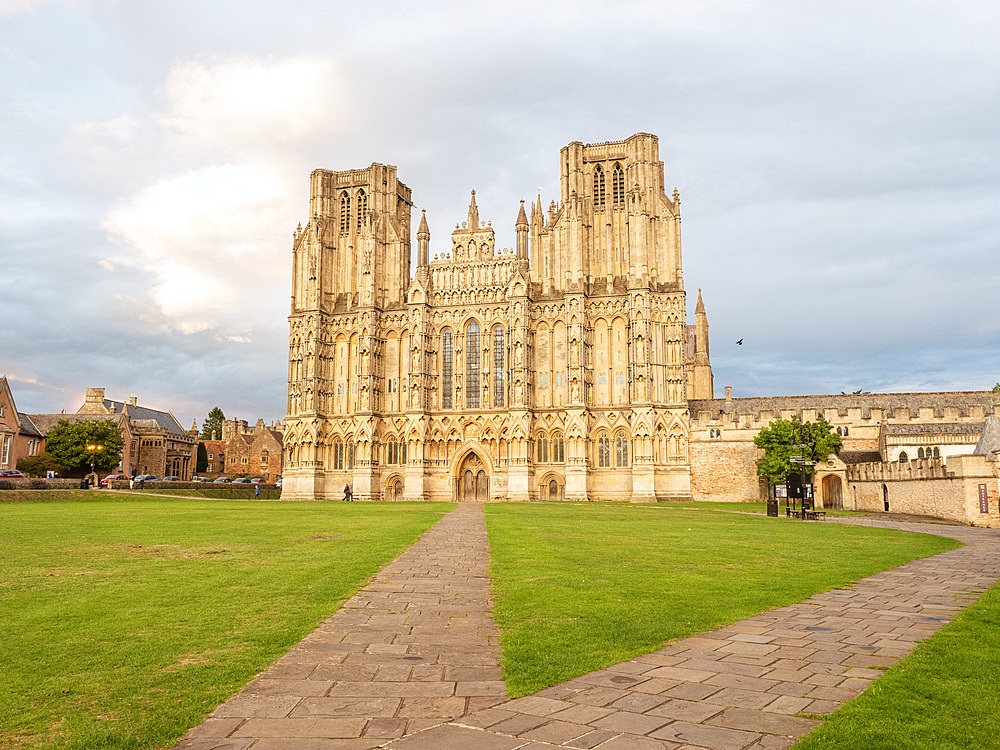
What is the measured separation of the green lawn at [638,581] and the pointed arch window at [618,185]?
48.0m

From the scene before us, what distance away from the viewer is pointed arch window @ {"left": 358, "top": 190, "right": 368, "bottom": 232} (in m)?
72.9

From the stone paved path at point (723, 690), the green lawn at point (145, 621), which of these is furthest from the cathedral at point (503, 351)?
the stone paved path at point (723, 690)

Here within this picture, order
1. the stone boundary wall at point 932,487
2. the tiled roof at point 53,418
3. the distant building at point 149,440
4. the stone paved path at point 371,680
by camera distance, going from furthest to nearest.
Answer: the distant building at point 149,440 < the tiled roof at point 53,418 < the stone boundary wall at point 932,487 < the stone paved path at point 371,680

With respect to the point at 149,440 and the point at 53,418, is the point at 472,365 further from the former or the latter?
the point at 53,418

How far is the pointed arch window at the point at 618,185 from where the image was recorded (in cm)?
6706

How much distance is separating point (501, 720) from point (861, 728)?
259 cm

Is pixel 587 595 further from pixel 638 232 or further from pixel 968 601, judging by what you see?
pixel 638 232

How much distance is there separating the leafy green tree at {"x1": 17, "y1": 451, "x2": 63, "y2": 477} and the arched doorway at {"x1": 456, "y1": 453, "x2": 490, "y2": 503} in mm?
41140

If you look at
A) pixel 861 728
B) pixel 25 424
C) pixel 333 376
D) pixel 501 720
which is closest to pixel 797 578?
pixel 861 728

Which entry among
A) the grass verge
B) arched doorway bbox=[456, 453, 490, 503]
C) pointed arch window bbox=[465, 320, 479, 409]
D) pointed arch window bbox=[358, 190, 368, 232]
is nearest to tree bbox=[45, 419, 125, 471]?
pointed arch window bbox=[358, 190, 368, 232]

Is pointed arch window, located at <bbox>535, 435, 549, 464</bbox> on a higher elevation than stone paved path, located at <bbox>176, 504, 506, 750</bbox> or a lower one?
higher

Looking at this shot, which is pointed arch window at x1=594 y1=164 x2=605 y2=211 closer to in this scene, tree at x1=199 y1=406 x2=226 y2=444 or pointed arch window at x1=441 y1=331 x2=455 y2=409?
pointed arch window at x1=441 y1=331 x2=455 y2=409

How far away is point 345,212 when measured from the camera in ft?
242

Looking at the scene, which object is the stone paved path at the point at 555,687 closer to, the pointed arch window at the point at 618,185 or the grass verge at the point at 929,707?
the grass verge at the point at 929,707
